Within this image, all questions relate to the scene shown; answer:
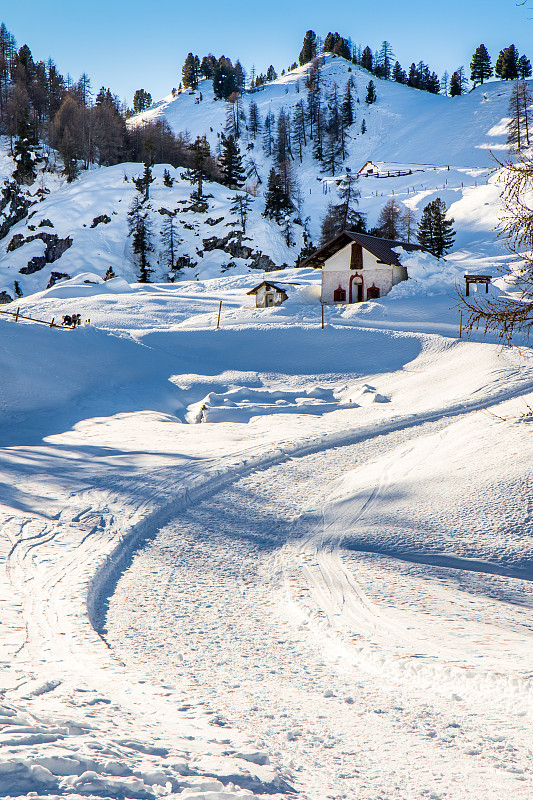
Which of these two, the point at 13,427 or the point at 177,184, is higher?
the point at 177,184

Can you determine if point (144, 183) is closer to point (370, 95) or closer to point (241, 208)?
point (241, 208)

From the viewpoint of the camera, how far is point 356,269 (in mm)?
41375

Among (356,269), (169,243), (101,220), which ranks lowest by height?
(356,269)

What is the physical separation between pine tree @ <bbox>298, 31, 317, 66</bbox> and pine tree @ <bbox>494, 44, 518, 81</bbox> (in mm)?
60352

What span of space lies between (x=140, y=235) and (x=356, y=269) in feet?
117

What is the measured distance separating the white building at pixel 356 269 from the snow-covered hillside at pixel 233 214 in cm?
1226

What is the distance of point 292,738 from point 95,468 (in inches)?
371

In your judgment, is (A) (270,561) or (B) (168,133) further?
(B) (168,133)

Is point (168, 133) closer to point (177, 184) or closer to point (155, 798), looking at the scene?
point (177, 184)

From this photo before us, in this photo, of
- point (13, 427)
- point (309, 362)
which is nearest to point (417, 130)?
point (309, 362)

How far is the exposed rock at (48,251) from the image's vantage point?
65.4 m

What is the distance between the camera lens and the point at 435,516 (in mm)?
9297

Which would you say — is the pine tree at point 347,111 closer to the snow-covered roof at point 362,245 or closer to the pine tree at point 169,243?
the pine tree at point 169,243

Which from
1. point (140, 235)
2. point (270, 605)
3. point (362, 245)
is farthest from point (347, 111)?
point (270, 605)
